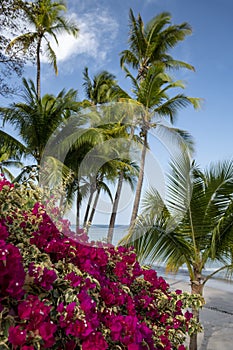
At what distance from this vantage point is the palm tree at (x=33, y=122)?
1134 cm

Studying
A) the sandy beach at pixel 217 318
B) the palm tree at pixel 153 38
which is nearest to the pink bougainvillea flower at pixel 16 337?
the sandy beach at pixel 217 318

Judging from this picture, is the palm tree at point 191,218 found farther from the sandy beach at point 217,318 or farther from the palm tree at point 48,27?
the palm tree at point 48,27

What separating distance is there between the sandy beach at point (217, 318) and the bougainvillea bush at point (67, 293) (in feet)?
11.6

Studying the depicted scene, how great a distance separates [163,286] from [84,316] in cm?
145

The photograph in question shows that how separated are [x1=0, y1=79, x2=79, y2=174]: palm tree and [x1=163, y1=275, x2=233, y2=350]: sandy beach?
22.0ft

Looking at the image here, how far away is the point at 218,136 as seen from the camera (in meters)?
6.98

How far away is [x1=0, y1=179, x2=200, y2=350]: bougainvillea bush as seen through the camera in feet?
4.85

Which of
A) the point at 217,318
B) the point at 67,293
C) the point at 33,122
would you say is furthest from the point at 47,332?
the point at 33,122

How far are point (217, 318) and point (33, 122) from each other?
783 cm

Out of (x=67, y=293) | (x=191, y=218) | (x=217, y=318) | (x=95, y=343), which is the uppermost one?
(x=191, y=218)

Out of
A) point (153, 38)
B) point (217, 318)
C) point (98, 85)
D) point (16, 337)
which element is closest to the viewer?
point (16, 337)

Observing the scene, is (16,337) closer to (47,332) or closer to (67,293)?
(47,332)

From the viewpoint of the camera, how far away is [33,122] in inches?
449

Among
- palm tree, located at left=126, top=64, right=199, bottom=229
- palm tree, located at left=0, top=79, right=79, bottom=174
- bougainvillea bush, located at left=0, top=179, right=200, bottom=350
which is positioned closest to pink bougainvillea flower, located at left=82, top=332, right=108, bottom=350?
bougainvillea bush, located at left=0, top=179, right=200, bottom=350
